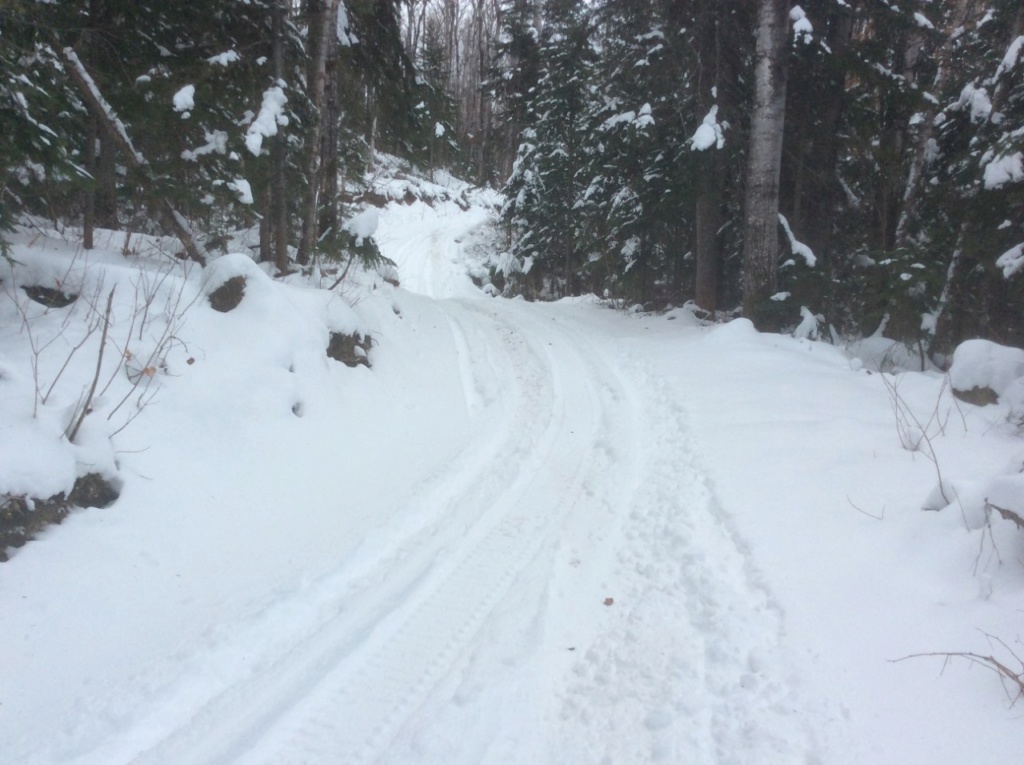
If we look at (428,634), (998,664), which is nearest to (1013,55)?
(998,664)

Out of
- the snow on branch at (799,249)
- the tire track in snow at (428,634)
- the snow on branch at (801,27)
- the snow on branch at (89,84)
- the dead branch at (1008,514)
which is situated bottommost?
the tire track in snow at (428,634)

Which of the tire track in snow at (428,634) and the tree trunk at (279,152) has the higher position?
the tree trunk at (279,152)

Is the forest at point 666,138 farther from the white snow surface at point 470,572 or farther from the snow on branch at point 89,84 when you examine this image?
the white snow surface at point 470,572

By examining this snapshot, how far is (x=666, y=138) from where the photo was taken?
11289 mm

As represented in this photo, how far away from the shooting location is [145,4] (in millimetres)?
6902

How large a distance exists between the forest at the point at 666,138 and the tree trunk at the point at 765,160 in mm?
35

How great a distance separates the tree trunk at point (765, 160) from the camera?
28.8 feet

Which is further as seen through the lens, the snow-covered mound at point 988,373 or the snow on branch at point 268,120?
the snow on branch at point 268,120

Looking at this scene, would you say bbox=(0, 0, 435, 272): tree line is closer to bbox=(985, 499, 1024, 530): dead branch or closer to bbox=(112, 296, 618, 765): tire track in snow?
bbox=(112, 296, 618, 765): tire track in snow

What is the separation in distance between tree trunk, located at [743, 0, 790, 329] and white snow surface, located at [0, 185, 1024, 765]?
10.8 ft

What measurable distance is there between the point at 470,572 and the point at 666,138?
10015mm

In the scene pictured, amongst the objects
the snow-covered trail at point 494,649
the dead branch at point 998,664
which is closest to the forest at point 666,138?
the snow-covered trail at point 494,649

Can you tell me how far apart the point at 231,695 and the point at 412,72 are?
986 cm

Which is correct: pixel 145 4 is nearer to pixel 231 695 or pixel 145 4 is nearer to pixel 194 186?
pixel 194 186
